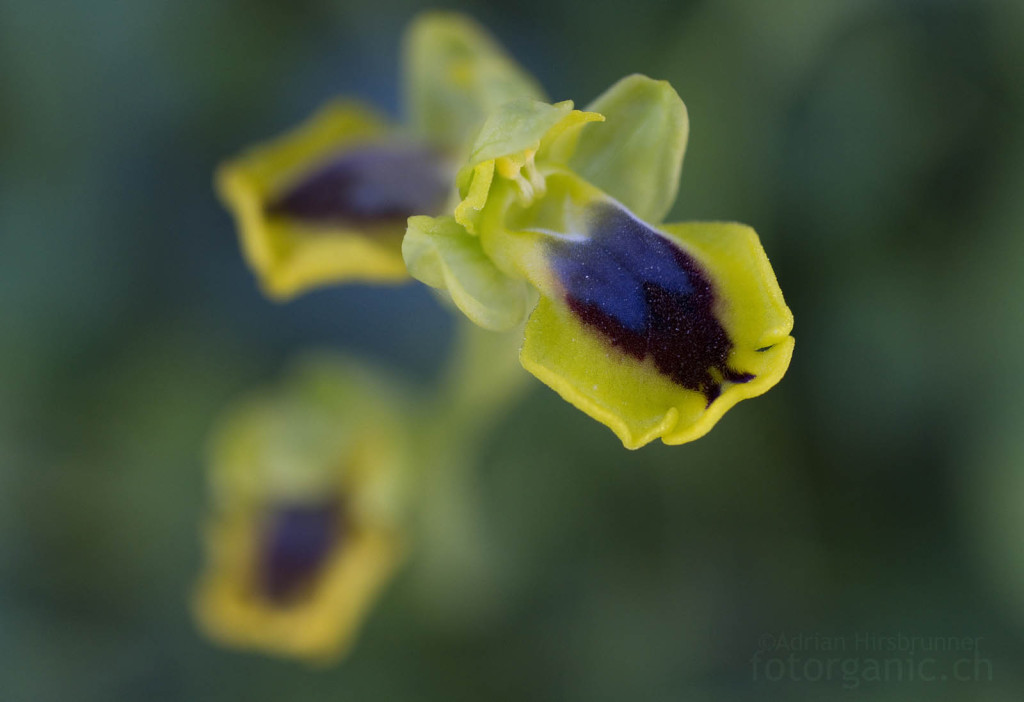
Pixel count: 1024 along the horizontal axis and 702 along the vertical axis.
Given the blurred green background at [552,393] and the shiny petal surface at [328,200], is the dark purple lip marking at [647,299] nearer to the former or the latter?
the shiny petal surface at [328,200]

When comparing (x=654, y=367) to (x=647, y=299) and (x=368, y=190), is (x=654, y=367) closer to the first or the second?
(x=647, y=299)

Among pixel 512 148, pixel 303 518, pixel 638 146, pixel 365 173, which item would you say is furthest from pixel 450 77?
pixel 303 518

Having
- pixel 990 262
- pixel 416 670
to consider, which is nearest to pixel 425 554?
pixel 416 670

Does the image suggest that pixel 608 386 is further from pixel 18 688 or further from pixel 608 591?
pixel 18 688

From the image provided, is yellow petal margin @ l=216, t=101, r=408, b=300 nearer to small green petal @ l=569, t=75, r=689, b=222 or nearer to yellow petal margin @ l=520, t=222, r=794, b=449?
small green petal @ l=569, t=75, r=689, b=222

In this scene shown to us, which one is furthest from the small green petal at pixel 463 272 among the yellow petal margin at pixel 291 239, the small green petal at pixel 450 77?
the small green petal at pixel 450 77
